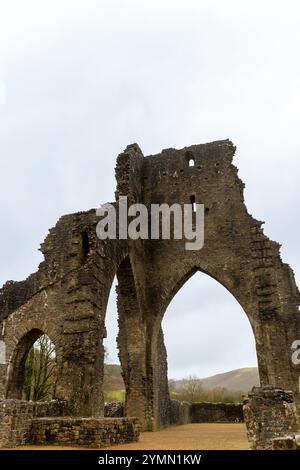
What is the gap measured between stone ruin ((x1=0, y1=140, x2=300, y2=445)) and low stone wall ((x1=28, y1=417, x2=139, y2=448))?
3.05m

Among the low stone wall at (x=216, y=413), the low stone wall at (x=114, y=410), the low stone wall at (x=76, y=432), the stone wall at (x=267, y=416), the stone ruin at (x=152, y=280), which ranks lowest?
the low stone wall at (x=216, y=413)

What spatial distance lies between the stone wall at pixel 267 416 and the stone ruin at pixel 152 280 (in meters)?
5.07

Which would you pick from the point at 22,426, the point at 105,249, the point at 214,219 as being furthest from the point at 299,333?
the point at 22,426

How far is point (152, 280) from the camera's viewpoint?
53.8 ft

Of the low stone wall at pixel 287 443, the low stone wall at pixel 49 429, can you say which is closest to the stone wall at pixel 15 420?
the low stone wall at pixel 49 429

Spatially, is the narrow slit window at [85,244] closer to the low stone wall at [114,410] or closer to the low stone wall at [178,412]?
the low stone wall at [114,410]

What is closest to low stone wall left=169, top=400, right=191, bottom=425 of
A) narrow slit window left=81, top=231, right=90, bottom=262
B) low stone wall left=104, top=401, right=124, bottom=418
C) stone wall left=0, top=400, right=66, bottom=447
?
low stone wall left=104, top=401, right=124, bottom=418

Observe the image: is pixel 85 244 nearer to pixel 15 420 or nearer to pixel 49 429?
pixel 49 429

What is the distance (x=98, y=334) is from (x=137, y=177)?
26.5 ft

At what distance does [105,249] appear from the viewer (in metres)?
12.3

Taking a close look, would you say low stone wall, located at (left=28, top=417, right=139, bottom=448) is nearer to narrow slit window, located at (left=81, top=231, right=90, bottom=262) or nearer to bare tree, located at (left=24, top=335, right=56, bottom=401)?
narrow slit window, located at (left=81, top=231, right=90, bottom=262)

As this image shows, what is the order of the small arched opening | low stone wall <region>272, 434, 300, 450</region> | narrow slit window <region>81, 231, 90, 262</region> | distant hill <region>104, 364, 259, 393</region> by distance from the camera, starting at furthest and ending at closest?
distant hill <region>104, 364, 259, 393</region> < the small arched opening < narrow slit window <region>81, 231, 90, 262</region> < low stone wall <region>272, 434, 300, 450</region>

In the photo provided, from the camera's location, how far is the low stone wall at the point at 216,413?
73.7 feet

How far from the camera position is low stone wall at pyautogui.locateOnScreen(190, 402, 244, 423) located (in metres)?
22.5
